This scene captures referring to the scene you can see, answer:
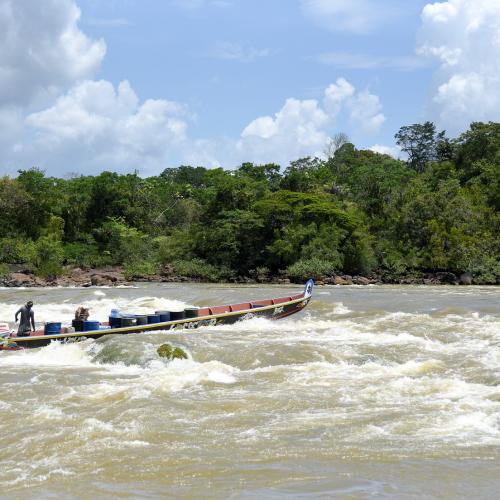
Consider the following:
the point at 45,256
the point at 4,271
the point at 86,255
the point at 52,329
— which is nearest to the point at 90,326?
the point at 52,329

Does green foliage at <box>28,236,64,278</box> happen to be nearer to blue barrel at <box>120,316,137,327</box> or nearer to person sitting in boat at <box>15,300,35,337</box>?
person sitting in boat at <box>15,300,35,337</box>

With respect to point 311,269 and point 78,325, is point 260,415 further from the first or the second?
point 311,269

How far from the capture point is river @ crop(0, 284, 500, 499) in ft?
23.7

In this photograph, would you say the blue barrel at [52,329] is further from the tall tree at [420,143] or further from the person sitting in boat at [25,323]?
the tall tree at [420,143]

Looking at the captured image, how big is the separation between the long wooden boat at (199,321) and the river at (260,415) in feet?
1.49

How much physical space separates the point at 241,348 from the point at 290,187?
3592cm

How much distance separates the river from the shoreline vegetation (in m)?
22.9

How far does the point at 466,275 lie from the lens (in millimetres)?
39094

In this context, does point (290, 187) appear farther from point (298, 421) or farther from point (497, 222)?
point (298, 421)

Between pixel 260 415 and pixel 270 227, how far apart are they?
34.3 meters

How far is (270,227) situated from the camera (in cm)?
4416

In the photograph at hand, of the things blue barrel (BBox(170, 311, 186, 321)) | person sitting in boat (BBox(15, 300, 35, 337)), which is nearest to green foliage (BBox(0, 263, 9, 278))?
person sitting in boat (BBox(15, 300, 35, 337))

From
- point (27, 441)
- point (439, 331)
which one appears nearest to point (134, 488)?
point (27, 441)

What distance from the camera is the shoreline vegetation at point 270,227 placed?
4103 centimetres
